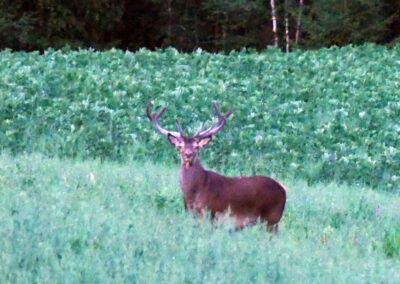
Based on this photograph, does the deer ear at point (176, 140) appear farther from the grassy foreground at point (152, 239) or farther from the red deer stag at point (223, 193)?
the grassy foreground at point (152, 239)

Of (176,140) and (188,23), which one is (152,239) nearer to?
(176,140)

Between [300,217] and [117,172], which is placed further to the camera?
[117,172]

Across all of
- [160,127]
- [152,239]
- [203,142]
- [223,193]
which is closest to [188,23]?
[160,127]

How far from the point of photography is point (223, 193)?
33.8 ft

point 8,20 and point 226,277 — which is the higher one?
point 8,20

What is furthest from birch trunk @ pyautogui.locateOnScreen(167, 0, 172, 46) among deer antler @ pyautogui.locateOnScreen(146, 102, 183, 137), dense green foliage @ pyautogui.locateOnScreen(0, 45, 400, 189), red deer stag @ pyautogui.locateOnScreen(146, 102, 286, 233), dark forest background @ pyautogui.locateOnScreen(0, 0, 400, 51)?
red deer stag @ pyautogui.locateOnScreen(146, 102, 286, 233)

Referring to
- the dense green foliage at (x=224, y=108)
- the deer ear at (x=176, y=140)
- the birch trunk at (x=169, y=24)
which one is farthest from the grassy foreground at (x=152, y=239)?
the birch trunk at (x=169, y=24)

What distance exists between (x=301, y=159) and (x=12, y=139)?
5.19 meters

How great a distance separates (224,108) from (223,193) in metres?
9.21

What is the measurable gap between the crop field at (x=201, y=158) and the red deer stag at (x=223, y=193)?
0.27m

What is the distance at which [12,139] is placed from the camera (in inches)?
655

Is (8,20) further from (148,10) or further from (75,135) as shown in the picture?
(75,135)

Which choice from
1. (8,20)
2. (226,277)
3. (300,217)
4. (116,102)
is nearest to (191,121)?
(116,102)

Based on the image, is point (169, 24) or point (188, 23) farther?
point (188, 23)
